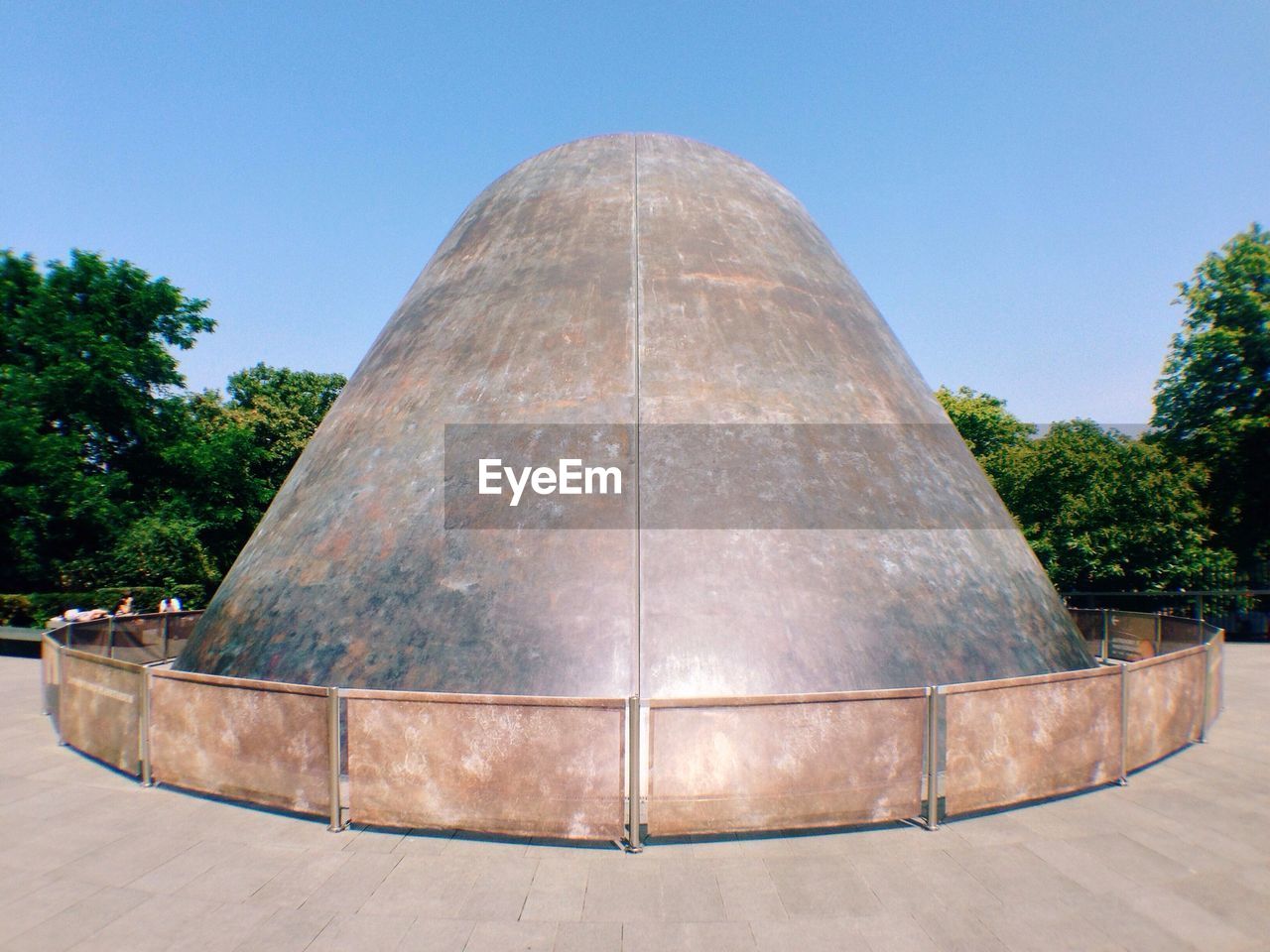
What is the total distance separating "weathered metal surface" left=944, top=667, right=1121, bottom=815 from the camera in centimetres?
612

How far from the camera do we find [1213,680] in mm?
9781

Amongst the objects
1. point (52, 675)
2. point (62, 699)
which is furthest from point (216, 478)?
point (62, 699)

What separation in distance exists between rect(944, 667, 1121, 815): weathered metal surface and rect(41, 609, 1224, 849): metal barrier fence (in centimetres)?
2

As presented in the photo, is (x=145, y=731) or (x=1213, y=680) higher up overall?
(x=145, y=731)

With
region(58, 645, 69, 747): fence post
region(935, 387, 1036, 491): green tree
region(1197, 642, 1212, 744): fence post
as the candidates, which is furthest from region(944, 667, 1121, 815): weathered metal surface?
region(935, 387, 1036, 491): green tree

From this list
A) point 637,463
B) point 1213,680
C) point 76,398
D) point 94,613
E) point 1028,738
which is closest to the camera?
point 1028,738

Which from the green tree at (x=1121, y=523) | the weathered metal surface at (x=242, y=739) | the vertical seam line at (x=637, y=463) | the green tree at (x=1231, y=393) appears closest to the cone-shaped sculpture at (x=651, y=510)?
the vertical seam line at (x=637, y=463)

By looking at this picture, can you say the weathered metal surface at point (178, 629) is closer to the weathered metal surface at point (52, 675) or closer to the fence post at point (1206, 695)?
the weathered metal surface at point (52, 675)

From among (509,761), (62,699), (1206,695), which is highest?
(509,761)

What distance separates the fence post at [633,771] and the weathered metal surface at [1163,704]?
17.0 ft

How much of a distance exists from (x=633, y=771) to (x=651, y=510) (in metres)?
3.09

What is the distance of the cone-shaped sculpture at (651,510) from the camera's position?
7047 mm

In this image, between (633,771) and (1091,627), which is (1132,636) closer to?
(1091,627)

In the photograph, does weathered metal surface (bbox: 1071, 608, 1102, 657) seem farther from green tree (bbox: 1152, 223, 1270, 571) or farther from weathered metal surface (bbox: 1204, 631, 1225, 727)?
green tree (bbox: 1152, 223, 1270, 571)
